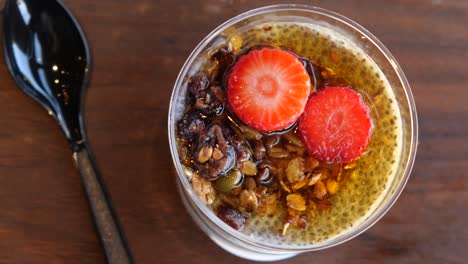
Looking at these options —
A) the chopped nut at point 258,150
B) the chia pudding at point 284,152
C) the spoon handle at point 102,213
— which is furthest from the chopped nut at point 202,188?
the spoon handle at point 102,213

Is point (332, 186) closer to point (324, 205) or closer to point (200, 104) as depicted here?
point (324, 205)

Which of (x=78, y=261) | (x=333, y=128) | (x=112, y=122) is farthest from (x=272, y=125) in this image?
(x=78, y=261)

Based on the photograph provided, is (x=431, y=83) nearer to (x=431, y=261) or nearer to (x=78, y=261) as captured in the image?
(x=431, y=261)

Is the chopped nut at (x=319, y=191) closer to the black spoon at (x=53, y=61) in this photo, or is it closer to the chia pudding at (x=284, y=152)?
the chia pudding at (x=284, y=152)

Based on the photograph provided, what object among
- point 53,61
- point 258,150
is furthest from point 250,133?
point 53,61

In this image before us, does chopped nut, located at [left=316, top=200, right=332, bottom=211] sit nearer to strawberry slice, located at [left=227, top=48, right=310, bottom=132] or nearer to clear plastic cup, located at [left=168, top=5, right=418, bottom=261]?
clear plastic cup, located at [left=168, top=5, right=418, bottom=261]

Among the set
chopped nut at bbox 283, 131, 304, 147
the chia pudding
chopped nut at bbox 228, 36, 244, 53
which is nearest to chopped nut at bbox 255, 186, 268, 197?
the chia pudding
